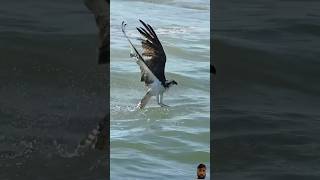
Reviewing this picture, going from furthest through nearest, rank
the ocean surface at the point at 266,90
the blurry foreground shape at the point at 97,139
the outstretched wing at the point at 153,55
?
the ocean surface at the point at 266,90 < the blurry foreground shape at the point at 97,139 < the outstretched wing at the point at 153,55

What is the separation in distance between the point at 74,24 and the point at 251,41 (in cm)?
215

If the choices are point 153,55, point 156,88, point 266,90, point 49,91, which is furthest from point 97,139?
point 266,90

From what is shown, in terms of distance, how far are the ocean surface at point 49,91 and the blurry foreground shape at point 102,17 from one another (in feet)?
1.86

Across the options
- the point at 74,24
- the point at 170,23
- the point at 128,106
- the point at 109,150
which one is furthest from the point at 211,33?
the point at 109,150

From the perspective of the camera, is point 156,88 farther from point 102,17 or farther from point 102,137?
point 102,17

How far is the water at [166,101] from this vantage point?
6824 mm

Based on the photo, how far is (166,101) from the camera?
7375 millimetres

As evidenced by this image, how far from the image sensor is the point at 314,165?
7008 millimetres

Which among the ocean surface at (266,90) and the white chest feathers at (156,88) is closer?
the white chest feathers at (156,88)

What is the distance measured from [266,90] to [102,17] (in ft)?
8.26

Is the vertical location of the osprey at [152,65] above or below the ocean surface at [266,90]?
above

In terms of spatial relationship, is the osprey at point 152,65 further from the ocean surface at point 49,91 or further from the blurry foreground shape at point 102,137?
the ocean surface at point 49,91

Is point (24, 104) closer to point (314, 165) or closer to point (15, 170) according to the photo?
point (15, 170)

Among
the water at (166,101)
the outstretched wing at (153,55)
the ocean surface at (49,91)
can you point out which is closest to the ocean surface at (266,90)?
the water at (166,101)
